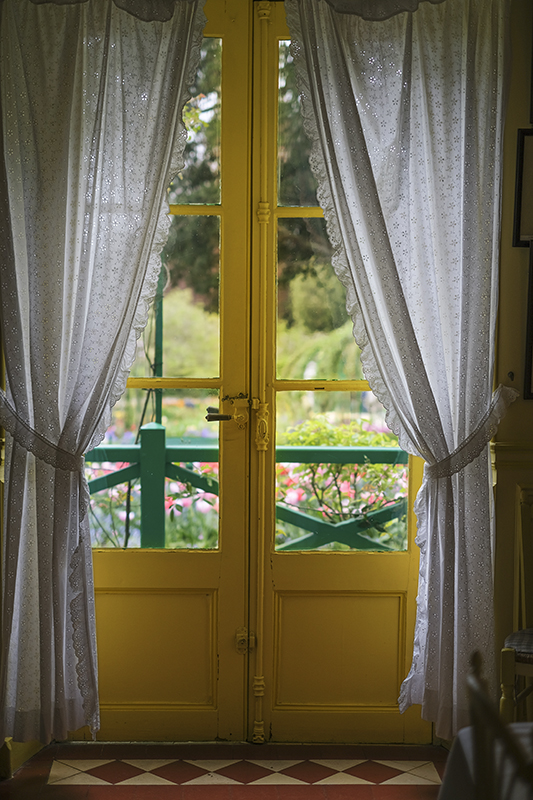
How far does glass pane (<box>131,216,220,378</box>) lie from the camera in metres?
2.50

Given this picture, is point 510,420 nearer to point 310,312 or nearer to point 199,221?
point 310,312

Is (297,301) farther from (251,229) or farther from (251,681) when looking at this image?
(251,681)

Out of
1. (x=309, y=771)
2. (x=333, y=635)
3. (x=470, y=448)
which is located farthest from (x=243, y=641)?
(x=470, y=448)

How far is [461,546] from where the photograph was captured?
2.30 metres

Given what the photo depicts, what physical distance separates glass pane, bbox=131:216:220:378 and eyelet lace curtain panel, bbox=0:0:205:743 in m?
0.19

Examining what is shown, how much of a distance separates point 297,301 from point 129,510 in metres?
0.94

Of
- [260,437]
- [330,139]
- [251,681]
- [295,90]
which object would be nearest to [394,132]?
[330,139]

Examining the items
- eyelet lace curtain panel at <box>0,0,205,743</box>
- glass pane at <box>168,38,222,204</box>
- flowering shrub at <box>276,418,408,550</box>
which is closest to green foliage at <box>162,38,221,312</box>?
glass pane at <box>168,38,222,204</box>

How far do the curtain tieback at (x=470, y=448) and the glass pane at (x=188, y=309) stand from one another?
83 cm

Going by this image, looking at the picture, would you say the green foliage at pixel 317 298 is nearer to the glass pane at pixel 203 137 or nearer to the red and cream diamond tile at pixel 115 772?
the glass pane at pixel 203 137

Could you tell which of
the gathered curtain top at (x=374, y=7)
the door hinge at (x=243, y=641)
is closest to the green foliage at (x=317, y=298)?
the gathered curtain top at (x=374, y=7)

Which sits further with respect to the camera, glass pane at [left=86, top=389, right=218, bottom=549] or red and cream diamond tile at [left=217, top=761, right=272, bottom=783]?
glass pane at [left=86, top=389, right=218, bottom=549]

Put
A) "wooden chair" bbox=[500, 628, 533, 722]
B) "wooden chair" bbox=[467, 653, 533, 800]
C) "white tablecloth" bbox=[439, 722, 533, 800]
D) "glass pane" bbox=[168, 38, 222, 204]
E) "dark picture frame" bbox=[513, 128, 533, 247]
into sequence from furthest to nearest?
1. "glass pane" bbox=[168, 38, 222, 204]
2. "dark picture frame" bbox=[513, 128, 533, 247]
3. "wooden chair" bbox=[500, 628, 533, 722]
4. "white tablecloth" bbox=[439, 722, 533, 800]
5. "wooden chair" bbox=[467, 653, 533, 800]

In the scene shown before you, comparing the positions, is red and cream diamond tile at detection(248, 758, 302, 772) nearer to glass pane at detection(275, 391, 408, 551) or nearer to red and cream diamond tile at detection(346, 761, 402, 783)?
red and cream diamond tile at detection(346, 761, 402, 783)
